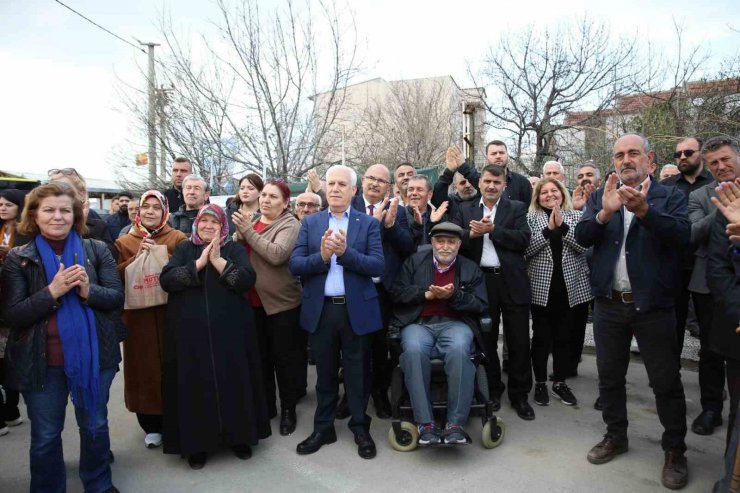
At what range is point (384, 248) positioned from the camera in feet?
13.8

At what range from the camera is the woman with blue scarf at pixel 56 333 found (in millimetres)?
2693

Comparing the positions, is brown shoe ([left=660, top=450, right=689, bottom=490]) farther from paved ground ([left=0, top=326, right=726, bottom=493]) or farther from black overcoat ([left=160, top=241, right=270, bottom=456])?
black overcoat ([left=160, top=241, right=270, bottom=456])

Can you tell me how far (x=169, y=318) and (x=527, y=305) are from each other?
290 centimetres

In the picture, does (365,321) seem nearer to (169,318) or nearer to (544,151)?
(169,318)

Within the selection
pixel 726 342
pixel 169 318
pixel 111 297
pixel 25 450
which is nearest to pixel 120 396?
pixel 25 450

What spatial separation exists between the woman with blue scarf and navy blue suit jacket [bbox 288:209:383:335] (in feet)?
4.22

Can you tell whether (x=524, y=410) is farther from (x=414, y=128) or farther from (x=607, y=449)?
(x=414, y=128)

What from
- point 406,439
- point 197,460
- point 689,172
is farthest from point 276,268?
point 689,172

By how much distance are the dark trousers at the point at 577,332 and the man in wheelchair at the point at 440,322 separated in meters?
1.35

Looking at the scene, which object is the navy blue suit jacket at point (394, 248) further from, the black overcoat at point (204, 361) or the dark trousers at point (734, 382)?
the dark trousers at point (734, 382)

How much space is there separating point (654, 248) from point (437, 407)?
186 cm

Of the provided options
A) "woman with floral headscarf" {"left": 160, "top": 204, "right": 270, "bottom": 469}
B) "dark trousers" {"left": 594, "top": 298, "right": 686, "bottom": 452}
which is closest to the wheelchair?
"dark trousers" {"left": 594, "top": 298, "right": 686, "bottom": 452}

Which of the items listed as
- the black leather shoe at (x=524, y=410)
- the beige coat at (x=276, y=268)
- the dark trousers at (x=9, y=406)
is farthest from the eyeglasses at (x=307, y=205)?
the dark trousers at (x=9, y=406)

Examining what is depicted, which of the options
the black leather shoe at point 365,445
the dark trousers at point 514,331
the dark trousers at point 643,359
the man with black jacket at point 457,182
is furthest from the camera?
the man with black jacket at point 457,182
